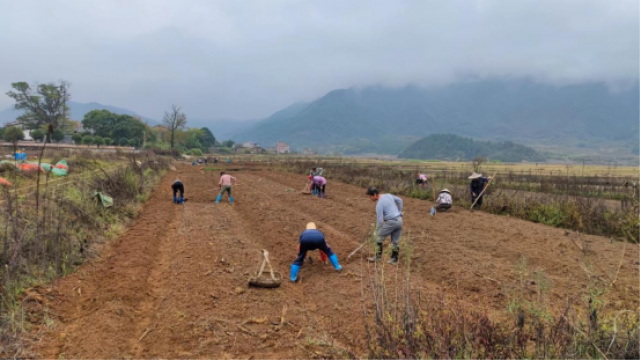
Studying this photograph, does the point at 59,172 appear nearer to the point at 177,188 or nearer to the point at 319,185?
the point at 177,188

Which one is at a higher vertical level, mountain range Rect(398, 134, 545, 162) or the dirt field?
mountain range Rect(398, 134, 545, 162)

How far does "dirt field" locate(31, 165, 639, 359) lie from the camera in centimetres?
428

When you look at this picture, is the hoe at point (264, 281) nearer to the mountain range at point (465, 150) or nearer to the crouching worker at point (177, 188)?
the crouching worker at point (177, 188)

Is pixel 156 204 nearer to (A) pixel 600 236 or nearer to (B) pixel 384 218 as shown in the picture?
(B) pixel 384 218

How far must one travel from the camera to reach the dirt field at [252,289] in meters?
4.28

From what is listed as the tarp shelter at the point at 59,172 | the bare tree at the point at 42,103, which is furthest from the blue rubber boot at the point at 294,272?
the bare tree at the point at 42,103

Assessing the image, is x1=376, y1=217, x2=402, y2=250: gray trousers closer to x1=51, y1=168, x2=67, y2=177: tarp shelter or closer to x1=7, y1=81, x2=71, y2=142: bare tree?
x1=51, y1=168, x2=67, y2=177: tarp shelter

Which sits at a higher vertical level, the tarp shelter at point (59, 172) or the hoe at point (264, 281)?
the tarp shelter at point (59, 172)

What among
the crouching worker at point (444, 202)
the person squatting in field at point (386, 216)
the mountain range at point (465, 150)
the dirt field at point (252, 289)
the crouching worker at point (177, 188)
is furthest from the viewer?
the mountain range at point (465, 150)

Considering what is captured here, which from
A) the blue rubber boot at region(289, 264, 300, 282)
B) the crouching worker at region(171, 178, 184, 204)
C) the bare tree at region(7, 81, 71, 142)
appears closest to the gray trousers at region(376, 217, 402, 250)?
the blue rubber boot at region(289, 264, 300, 282)

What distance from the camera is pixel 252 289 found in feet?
19.2

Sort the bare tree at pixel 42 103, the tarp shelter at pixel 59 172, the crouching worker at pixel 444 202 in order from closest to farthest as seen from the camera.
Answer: the crouching worker at pixel 444 202, the tarp shelter at pixel 59 172, the bare tree at pixel 42 103

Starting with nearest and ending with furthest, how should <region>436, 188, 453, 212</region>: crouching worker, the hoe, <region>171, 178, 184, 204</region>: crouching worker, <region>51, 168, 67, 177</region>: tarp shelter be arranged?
the hoe, <region>436, 188, 453, 212</region>: crouching worker, <region>171, 178, 184, 204</region>: crouching worker, <region>51, 168, 67, 177</region>: tarp shelter

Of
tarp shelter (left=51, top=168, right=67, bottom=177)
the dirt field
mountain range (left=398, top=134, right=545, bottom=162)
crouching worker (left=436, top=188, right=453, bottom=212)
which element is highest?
mountain range (left=398, top=134, right=545, bottom=162)
